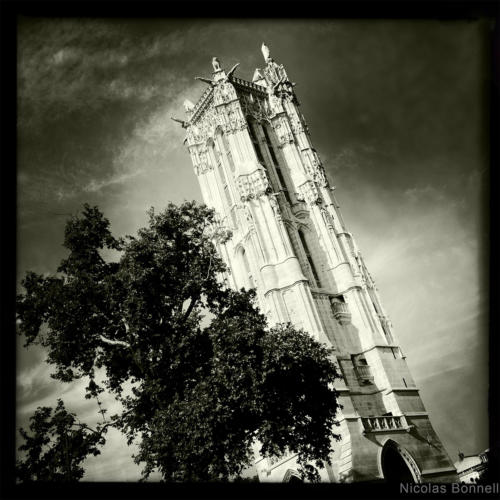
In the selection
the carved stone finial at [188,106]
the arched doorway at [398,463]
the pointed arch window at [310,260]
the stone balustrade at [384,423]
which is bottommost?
the arched doorway at [398,463]

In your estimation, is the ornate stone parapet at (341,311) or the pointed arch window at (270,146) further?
the pointed arch window at (270,146)

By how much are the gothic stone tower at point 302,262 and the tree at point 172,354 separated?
30.7 feet

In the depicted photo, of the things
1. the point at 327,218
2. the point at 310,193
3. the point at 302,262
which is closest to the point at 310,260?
the point at 302,262

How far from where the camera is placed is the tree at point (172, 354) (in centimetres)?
1419

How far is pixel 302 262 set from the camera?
32.7 metres

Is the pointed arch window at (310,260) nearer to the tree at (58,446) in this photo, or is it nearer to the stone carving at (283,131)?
the stone carving at (283,131)

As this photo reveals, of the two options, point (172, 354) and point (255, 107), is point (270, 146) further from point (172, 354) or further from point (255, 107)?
point (172, 354)

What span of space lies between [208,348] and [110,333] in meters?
3.25

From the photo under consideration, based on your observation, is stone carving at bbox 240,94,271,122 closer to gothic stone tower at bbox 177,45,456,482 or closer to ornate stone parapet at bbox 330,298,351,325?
gothic stone tower at bbox 177,45,456,482

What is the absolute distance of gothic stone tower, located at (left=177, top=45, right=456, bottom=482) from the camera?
25328 millimetres

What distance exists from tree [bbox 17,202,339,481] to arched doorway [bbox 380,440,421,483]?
949 centimetres

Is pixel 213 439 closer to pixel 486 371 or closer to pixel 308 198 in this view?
pixel 486 371

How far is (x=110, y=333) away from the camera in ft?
53.0

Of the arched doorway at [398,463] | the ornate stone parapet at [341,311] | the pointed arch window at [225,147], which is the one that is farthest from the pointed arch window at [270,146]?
the arched doorway at [398,463]
